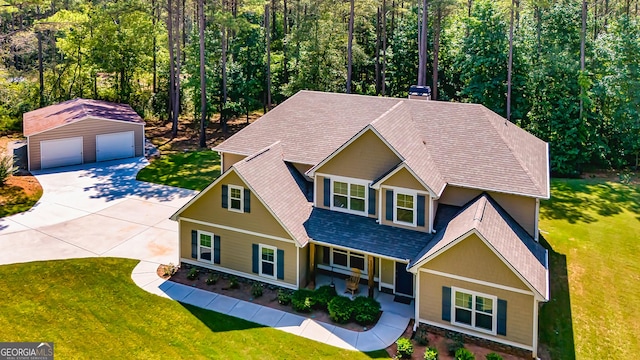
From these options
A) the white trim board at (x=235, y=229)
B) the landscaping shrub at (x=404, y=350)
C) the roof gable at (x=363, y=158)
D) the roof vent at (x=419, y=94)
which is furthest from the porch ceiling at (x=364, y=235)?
the roof vent at (x=419, y=94)

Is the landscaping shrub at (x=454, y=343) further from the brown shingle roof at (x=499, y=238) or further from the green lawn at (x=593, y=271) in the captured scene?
the green lawn at (x=593, y=271)

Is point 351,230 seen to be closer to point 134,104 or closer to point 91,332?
point 91,332

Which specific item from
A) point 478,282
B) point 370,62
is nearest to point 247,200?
point 478,282

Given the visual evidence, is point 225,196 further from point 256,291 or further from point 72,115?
point 72,115

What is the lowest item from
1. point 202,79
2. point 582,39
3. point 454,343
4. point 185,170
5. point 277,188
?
point 454,343

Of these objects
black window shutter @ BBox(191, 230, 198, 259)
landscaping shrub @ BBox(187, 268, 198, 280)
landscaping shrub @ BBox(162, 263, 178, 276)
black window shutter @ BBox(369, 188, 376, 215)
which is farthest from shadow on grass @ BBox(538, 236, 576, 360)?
landscaping shrub @ BBox(162, 263, 178, 276)

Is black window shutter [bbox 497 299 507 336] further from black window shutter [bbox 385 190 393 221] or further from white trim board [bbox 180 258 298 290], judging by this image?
white trim board [bbox 180 258 298 290]

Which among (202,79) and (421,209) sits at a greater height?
(202,79)
